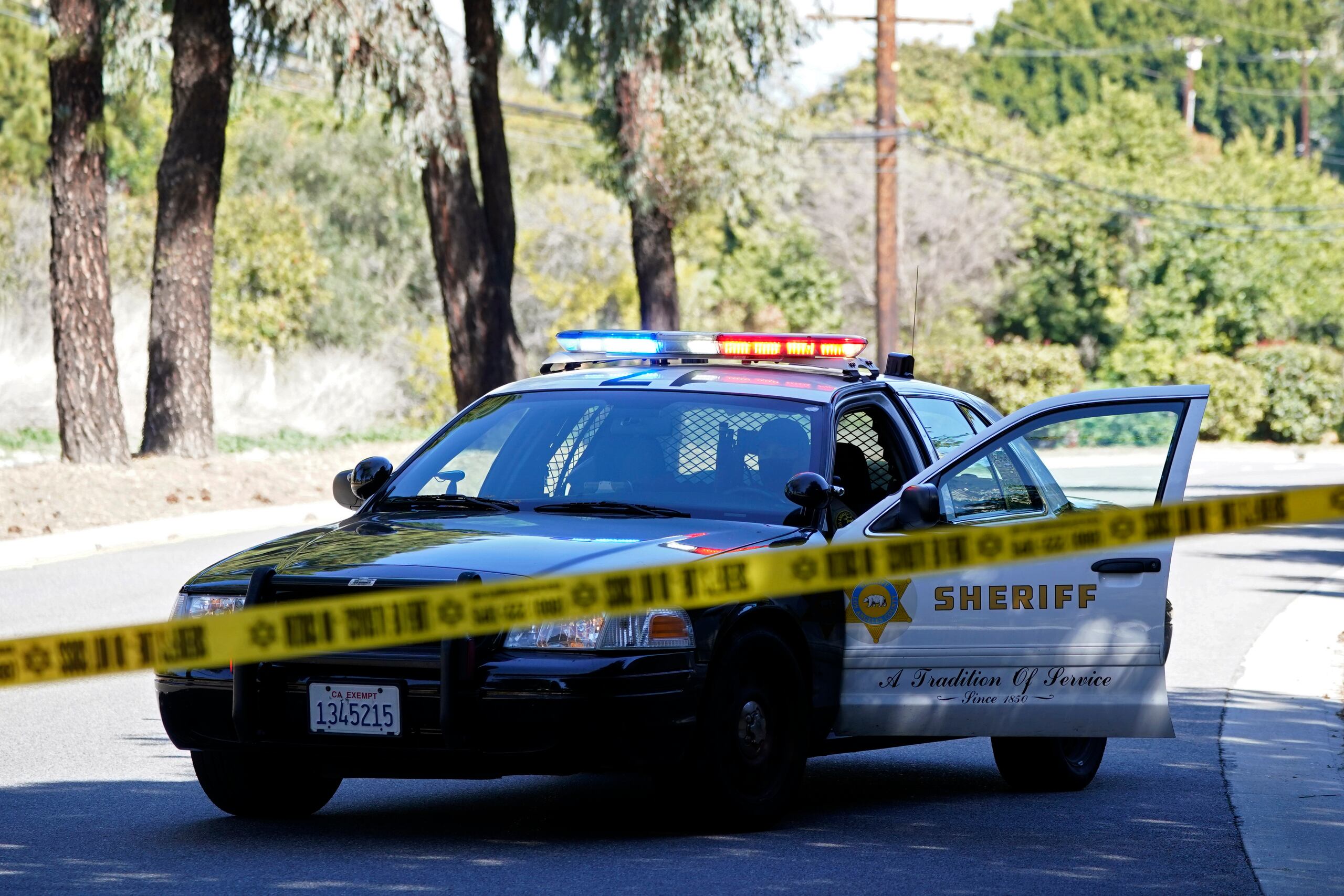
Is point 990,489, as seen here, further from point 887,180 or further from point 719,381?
point 887,180

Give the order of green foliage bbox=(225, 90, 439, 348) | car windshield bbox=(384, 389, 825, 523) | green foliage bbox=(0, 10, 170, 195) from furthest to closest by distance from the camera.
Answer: green foliage bbox=(225, 90, 439, 348), green foliage bbox=(0, 10, 170, 195), car windshield bbox=(384, 389, 825, 523)

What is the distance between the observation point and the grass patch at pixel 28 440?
83.7 feet

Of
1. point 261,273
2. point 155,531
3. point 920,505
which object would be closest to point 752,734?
point 920,505

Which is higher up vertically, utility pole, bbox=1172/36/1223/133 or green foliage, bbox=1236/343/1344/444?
utility pole, bbox=1172/36/1223/133

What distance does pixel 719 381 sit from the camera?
24.7ft

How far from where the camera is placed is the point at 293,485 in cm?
2270

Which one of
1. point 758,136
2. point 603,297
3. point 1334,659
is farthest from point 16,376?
point 1334,659

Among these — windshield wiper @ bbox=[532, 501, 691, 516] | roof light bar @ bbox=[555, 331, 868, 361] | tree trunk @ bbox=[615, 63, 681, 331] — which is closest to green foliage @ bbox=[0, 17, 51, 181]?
tree trunk @ bbox=[615, 63, 681, 331]

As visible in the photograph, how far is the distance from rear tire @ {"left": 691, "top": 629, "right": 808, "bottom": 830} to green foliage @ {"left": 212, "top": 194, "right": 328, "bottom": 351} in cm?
3522

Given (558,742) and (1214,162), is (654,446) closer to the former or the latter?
(558,742)

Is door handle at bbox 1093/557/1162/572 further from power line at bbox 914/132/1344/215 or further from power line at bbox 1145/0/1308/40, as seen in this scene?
power line at bbox 1145/0/1308/40

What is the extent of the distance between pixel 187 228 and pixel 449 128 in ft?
12.1

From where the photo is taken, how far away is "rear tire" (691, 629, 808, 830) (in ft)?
20.6

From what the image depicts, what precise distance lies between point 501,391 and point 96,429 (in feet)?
46.3
